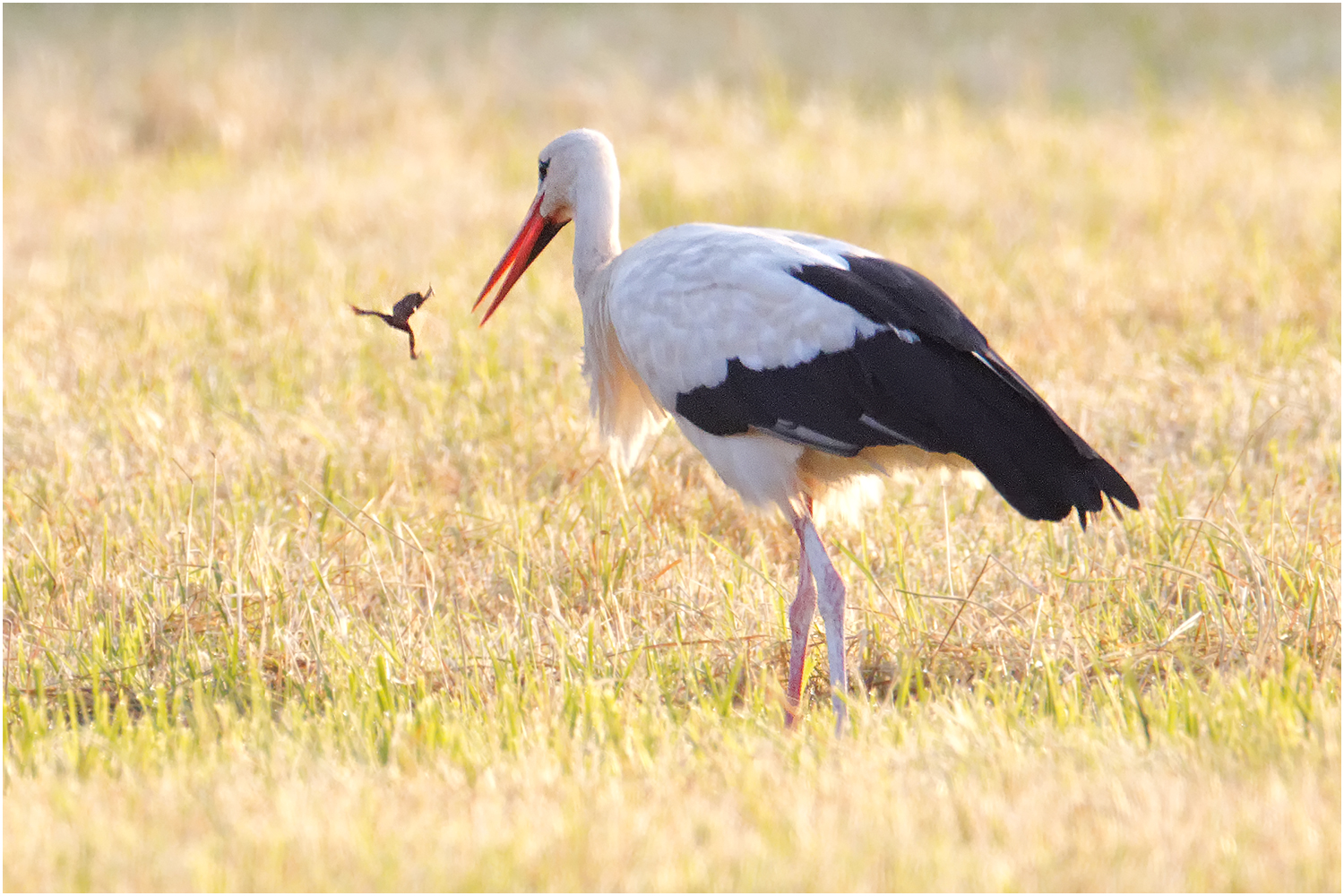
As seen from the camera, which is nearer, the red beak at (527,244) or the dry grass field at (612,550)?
the dry grass field at (612,550)

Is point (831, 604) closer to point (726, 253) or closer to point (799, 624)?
point (799, 624)

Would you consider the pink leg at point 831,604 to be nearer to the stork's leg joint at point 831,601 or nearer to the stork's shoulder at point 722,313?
the stork's leg joint at point 831,601

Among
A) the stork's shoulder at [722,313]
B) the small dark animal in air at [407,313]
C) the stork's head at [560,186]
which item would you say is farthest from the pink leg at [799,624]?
the small dark animal in air at [407,313]

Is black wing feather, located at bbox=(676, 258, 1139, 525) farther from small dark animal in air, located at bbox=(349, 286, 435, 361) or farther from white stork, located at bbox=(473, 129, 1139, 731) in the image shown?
small dark animal in air, located at bbox=(349, 286, 435, 361)

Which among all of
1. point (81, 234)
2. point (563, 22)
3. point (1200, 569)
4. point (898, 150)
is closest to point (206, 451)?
point (1200, 569)

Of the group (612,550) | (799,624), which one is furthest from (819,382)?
(612,550)

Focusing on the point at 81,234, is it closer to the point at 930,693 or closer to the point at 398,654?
the point at 398,654

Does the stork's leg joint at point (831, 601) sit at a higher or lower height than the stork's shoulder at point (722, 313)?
lower

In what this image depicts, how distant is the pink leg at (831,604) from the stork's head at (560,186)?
3.25ft

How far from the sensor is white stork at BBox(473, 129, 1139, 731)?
3268 mm

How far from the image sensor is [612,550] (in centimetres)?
395

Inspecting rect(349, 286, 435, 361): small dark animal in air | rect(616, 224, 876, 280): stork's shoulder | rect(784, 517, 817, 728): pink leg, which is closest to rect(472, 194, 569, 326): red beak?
rect(349, 286, 435, 361): small dark animal in air

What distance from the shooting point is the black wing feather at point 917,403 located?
3.24 metres

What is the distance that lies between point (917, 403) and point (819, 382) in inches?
8.7
